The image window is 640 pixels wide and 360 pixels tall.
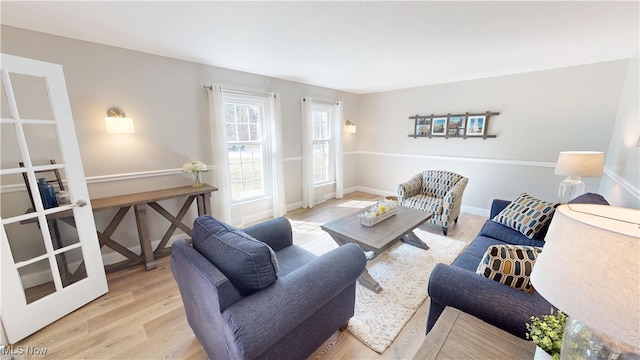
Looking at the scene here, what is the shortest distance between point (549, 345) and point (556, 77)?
4.13 metres

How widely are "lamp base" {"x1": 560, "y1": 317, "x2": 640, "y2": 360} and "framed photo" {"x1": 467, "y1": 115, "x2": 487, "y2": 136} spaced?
4.05m

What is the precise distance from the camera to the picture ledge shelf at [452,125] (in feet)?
13.0

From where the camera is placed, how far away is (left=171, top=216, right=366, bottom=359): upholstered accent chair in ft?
3.57

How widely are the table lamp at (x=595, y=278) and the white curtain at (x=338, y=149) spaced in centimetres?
450

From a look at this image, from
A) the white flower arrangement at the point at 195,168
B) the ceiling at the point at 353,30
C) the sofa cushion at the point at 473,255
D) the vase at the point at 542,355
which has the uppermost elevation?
the ceiling at the point at 353,30

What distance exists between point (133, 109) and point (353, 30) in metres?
2.45

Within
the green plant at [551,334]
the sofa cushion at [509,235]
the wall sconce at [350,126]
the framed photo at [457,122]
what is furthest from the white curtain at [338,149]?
the green plant at [551,334]

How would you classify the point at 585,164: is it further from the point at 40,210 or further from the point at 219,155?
the point at 40,210

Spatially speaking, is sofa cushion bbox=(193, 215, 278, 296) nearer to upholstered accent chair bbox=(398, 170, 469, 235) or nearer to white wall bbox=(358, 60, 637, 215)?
upholstered accent chair bbox=(398, 170, 469, 235)

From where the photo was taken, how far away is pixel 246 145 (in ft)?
12.3

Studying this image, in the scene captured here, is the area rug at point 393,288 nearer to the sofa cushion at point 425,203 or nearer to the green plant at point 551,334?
the sofa cushion at point 425,203

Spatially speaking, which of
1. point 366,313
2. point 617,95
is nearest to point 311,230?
point 366,313

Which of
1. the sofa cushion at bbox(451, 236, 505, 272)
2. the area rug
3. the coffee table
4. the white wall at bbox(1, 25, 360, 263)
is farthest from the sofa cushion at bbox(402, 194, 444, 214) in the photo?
the white wall at bbox(1, 25, 360, 263)

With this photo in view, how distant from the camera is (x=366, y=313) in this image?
77.0 inches
